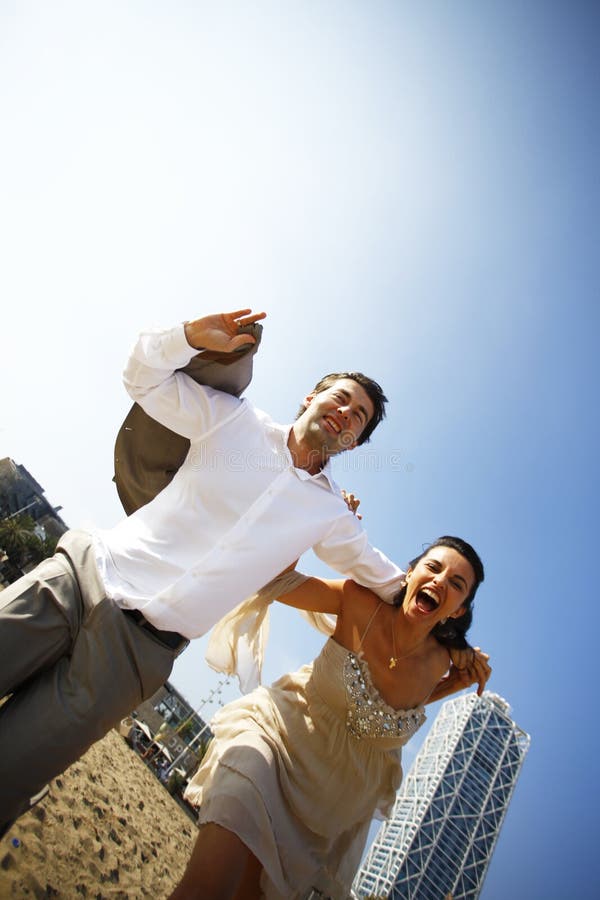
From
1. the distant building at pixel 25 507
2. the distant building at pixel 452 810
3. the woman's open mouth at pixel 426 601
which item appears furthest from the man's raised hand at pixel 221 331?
the distant building at pixel 452 810

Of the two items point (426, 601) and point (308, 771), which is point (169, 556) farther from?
point (426, 601)

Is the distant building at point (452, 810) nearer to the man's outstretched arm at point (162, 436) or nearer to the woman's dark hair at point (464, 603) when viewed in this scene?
the woman's dark hair at point (464, 603)

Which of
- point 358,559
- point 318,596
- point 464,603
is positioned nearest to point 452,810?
point 464,603

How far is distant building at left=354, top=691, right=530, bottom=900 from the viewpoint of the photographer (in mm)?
60406

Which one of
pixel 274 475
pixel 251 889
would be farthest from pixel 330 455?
pixel 251 889

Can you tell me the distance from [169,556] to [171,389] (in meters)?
1.07

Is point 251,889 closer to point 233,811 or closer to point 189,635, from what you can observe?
point 233,811

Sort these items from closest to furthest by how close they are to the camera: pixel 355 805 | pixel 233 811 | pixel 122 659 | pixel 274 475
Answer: pixel 122 659 < pixel 233 811 < pixel 274 475 < pixel 355 805

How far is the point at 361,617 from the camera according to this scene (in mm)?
3623

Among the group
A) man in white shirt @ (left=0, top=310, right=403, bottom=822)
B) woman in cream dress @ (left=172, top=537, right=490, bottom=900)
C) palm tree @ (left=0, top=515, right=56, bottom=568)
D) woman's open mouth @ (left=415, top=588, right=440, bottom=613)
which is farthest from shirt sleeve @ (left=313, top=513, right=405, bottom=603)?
palm tree @ (left=0, top=515, right=56, bottom=568)

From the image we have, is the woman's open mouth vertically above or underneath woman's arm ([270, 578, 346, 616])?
above

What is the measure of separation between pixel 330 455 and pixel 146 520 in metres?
1.46

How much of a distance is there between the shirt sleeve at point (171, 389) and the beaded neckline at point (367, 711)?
2371mm

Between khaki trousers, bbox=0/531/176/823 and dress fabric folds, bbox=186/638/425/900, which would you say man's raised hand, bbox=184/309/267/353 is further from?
dress fabric folds, bbox=186/638/425/900
